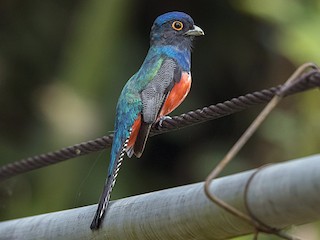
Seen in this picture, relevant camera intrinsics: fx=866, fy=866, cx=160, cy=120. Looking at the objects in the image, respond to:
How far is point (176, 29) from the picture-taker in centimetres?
517

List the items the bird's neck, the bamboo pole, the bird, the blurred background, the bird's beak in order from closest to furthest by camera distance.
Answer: the bamboo pole, the bird, the bird's neck, the bird's beak, the blurred background

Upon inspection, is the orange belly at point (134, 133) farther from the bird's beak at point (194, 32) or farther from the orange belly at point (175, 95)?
the bird's beak at point (194, 32)

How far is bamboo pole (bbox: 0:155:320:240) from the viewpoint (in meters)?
2.19

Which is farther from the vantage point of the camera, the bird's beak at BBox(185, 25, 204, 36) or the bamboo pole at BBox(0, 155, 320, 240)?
the bird's beak at BBox(185, 25, 204, 36)

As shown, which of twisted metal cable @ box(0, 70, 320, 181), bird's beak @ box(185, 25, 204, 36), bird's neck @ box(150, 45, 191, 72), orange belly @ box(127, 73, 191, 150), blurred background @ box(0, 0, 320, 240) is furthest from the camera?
blurred background @ box(0, 0, 320, 240)

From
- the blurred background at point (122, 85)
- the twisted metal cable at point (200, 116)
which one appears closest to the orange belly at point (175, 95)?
the twisted metal cable at point (200, 116)

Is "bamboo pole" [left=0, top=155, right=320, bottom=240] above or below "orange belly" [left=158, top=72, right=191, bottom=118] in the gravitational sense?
above

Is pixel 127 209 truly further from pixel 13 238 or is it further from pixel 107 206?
pixel 13 238

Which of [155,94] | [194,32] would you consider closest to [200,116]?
[155,94]

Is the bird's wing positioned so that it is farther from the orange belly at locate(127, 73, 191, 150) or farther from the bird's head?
the bird's head

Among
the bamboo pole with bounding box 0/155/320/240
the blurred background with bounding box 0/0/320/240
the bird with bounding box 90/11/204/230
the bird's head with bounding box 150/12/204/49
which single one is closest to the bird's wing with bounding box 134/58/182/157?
the bird with bounding box 90/11/204/230

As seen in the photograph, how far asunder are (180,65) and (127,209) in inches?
81.2

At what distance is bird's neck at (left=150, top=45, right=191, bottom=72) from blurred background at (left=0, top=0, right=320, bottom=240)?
1763 mm

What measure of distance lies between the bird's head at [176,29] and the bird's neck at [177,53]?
7cm
